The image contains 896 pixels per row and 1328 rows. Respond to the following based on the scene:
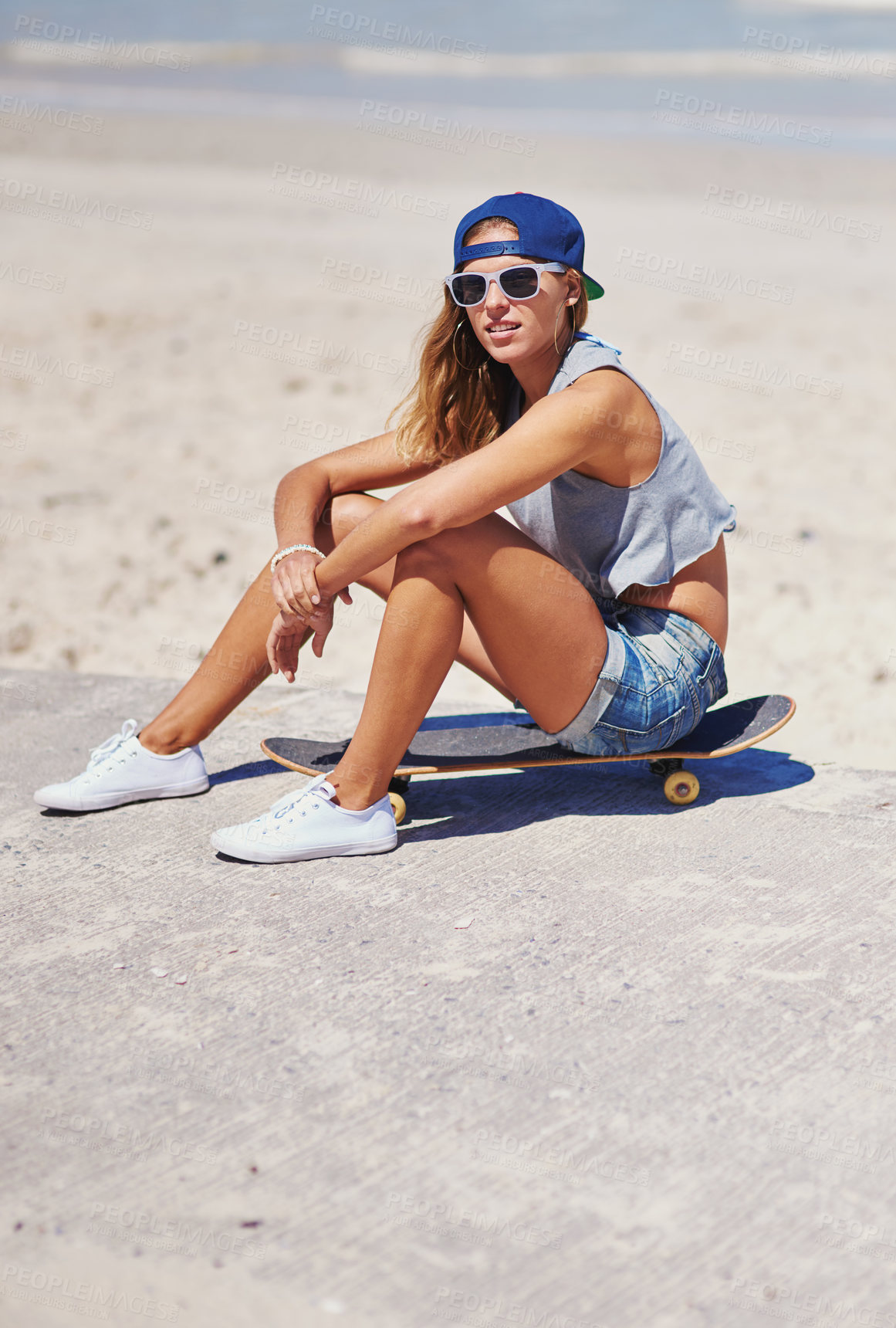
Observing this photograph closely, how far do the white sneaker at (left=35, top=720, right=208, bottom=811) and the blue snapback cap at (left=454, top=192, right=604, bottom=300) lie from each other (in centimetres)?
134

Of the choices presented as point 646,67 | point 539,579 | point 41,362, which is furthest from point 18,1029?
point 646,67

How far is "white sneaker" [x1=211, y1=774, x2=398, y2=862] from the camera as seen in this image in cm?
263

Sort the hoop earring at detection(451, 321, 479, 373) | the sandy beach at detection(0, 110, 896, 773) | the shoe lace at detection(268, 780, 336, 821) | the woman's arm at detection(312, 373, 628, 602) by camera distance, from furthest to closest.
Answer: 1. the sandy beach at detection(0, 110, 896, 773)
2. the hoop earring at detection(451, 321, 479, 373)
3. the shoe lace at detection(268, 780, 336, 821)
4. the woman's arm at detection(312, 373, 628, 602)

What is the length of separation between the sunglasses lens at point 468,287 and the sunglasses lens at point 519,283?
5 cm

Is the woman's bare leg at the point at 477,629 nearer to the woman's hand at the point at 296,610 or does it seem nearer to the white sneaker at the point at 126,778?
the woman's hand at the point at 296,610

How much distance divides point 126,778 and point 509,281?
4.74 ft

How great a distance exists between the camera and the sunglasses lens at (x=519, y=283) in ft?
8.32

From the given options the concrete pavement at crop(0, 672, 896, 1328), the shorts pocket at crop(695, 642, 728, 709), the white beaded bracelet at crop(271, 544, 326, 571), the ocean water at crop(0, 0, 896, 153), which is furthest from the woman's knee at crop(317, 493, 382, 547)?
the ocean water at crop(0, 0, 896, 153)

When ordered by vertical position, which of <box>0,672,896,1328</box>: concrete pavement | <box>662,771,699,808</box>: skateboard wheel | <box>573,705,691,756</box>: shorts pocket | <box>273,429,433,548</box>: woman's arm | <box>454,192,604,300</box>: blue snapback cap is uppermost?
<box>454,192,604,300</box>: blue snapback cap

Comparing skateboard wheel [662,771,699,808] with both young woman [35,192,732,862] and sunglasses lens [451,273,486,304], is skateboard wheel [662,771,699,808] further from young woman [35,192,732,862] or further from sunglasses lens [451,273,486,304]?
sunglasses lens [451,273,486,304]

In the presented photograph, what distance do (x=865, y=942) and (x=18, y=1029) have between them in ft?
4.95

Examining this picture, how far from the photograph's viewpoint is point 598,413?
249 centimetres

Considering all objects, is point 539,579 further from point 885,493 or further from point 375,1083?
point 885,493

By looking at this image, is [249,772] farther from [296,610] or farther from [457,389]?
[457,389]
